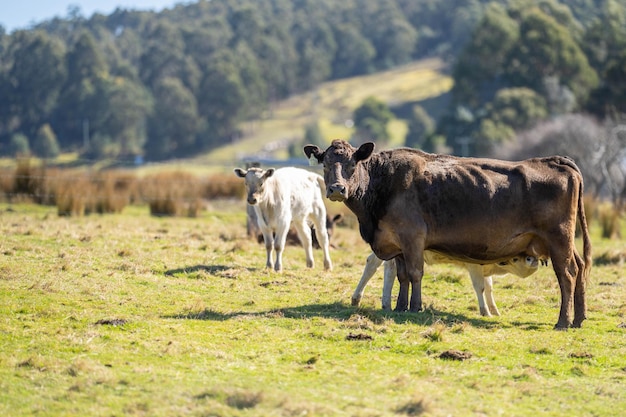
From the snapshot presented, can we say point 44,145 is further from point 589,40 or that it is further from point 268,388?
point 268,388

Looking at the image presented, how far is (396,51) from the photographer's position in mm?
179000

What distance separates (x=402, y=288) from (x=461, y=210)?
1.44m

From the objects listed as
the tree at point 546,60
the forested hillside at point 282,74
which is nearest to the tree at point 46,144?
the forested hillside at point 282,74

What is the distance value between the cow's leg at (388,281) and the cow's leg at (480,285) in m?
1.15

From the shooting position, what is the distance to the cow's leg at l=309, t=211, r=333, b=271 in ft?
62.3

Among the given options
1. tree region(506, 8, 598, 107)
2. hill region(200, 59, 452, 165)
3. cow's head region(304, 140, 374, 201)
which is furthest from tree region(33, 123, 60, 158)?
cow's head region(304, 140, 374, 201)

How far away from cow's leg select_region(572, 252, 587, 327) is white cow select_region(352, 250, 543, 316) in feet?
2.06

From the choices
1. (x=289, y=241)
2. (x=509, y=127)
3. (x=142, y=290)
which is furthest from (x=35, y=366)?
(x=509, y=127)

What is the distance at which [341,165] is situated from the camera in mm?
13859

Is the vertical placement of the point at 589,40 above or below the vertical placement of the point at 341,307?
above

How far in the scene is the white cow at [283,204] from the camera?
1812 cm

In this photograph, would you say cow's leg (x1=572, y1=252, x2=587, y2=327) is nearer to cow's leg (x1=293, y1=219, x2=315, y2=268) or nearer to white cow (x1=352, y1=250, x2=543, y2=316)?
white cow (x1=352, y1=250, x2=543, y2=316)

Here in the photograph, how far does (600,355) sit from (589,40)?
275 ft

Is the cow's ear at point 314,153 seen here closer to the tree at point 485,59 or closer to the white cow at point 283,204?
the white cow at point 283,204
